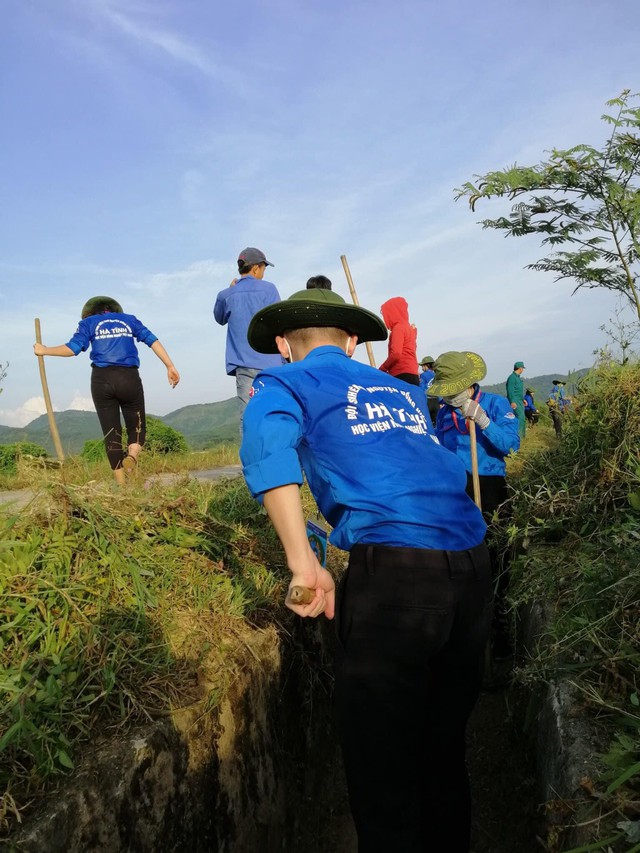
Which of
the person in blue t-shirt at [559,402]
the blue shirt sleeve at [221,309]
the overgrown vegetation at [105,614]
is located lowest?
the overgrown vegetation at [105,614]

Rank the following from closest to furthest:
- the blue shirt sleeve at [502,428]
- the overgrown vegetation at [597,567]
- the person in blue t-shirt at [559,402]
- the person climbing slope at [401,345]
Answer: the overgrown vegetation at [597,567] < the person in blue t-shirt at [559,402] < the blue shirt sleeve at [502,428] < the person climbing slope at [401,345]

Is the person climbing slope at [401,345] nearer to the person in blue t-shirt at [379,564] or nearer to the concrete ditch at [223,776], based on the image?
the concrete ditch at [223,776]

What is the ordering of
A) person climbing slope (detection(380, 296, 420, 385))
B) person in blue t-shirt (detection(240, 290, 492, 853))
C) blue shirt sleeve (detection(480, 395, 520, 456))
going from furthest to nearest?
person climbing slope (detection(380, 296, 420, 385)) → blue shirt sleeve (detection(480, 395, 520, 456)) → person in blue t-shirt (detection(240, 290, 492, 853))

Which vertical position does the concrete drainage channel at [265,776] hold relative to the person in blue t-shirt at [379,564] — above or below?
below

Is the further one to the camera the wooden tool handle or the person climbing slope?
the person climbing slope

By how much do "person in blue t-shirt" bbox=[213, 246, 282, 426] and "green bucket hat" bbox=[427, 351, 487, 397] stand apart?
6.21 feet

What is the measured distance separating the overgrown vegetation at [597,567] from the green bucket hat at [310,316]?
1345 mm

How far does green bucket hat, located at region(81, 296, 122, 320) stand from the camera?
5.63 m

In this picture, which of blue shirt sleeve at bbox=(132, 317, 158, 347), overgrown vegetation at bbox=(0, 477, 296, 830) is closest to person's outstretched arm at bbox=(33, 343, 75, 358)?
blue shirt sleeve at bbox=(132, 317, 158, 347)

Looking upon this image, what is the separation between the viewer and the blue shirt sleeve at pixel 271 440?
70.4 inches

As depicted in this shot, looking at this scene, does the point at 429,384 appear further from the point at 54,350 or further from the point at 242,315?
the point at 54,350

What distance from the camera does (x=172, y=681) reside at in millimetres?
2283

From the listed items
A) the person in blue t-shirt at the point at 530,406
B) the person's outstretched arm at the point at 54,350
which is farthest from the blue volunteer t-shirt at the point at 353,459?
the person in blue t-shirt at the point at 530,406

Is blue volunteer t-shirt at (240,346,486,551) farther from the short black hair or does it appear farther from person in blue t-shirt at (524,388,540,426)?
person in blue t-shirt at (524,388,540,426)
